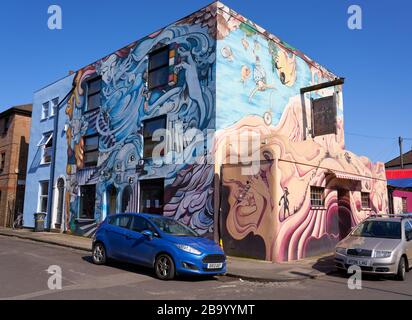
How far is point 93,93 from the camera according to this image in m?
21.8

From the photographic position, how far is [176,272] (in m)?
9.23

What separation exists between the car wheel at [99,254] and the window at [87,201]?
925cm

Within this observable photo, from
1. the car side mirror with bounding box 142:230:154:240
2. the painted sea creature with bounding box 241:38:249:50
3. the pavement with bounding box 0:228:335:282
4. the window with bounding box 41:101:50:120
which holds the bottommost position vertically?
the pavement with bounding box 0:228:335:282

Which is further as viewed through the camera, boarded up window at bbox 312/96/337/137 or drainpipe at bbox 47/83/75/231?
drainpipe at bbox 47/83/75/231

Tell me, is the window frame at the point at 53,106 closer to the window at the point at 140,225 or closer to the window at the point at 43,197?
the window at the point at 43,197

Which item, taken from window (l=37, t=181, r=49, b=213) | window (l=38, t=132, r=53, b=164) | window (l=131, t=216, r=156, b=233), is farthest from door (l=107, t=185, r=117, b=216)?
window (l=131, t=216, r=156, b=233)

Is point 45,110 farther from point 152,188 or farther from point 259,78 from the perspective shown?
point 259,78

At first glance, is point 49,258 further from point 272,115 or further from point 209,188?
point 272,115

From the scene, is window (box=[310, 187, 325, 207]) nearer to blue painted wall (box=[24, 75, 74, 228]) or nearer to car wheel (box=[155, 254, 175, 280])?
car wheel (box=[155, 254, 175, 280])

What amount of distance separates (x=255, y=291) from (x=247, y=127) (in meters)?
8.99

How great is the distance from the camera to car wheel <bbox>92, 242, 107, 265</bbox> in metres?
11.4

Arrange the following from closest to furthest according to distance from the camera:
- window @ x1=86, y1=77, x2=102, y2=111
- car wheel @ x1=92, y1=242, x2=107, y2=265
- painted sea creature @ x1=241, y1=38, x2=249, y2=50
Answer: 1. car wheel @ x1=92, y1=242, x2=107, y2=265
2. painted sea creature @ x1=241, y1=38, x2=249, y2=50
3. window @ x1=86, y1=77, x2=102, y2=111

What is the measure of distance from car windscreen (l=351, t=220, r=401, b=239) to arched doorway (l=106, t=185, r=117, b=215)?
11828 mm
